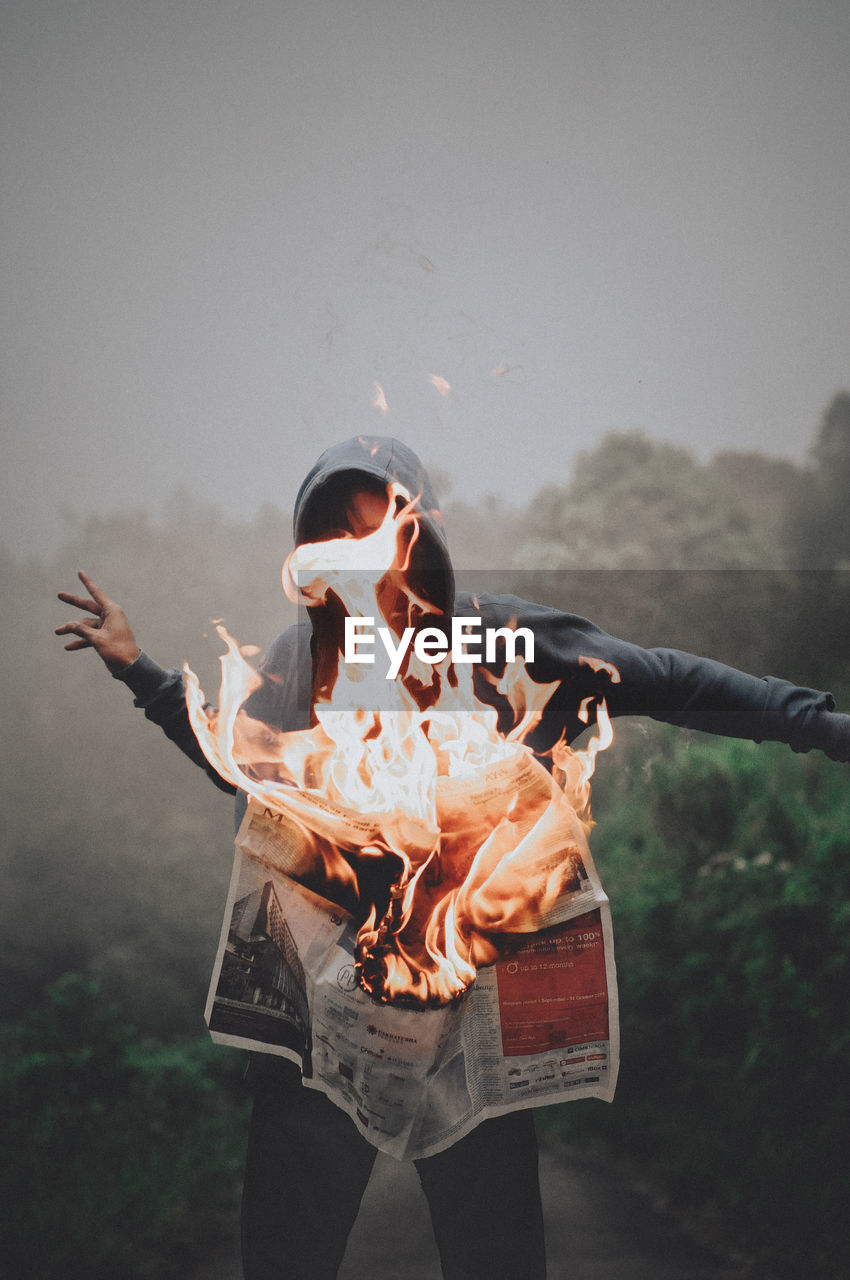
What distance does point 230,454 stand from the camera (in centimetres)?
221

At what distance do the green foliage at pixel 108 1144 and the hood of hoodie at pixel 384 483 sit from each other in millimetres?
1657

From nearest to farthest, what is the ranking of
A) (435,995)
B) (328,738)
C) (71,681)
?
(435,995) < (328,738) < (71,681)

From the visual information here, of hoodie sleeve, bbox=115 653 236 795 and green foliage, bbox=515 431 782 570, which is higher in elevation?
green foliage, bbox=515 431 782 570

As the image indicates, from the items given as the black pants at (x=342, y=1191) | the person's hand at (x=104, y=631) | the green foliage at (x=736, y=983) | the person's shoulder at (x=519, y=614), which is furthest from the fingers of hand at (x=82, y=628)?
A: the green foliage at (x=736, y=983)

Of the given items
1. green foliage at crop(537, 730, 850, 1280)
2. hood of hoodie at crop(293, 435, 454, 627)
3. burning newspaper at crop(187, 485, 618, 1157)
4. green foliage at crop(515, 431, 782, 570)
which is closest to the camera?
burning newspaper at crop(187, 485, 618, 1157)

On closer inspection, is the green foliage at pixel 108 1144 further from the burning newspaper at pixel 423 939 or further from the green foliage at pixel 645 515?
the green foliage at pixel 645 515

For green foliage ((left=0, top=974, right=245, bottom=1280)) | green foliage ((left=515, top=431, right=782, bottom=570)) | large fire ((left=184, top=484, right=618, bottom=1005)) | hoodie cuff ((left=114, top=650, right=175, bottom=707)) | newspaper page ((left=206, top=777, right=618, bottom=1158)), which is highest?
green foliage ((left=515, top=431, right=782, bottom=570))

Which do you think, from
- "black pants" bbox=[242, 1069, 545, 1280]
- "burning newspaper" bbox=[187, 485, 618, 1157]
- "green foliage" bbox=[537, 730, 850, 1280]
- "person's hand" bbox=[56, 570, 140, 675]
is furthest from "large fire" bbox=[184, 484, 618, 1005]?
"green foliage" bbox=[537, 730, 850, 1280]

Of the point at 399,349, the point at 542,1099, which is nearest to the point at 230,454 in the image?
the point at 399,349

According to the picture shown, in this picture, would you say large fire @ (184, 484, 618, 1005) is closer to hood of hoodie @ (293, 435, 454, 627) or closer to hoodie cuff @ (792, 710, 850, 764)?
hood of hoodie @ (293, 435, 454, 627)

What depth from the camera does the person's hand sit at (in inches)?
53.1

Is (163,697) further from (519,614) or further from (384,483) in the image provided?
(519,614)

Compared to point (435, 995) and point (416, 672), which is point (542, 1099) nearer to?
point (435, 995)

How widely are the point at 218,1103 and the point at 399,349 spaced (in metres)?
2.17
